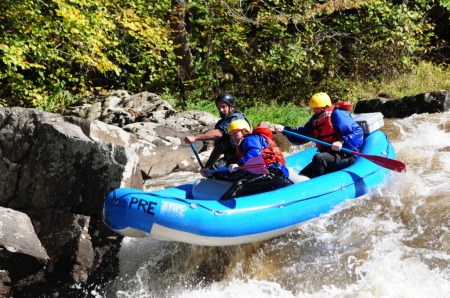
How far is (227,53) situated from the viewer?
11.7 metres

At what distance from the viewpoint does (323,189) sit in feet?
15.5

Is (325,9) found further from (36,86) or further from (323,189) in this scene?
(323,189)

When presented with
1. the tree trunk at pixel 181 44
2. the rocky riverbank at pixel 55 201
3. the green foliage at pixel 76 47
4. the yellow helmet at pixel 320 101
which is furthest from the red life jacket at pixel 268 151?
the tree trunk at pixel 181 44

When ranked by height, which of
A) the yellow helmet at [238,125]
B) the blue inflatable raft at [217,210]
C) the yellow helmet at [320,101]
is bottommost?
the blue inflatable raft at [217,210]

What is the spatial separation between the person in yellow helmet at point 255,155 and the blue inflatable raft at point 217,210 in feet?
0.47

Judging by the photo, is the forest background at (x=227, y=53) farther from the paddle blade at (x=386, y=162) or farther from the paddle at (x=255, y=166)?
the paddle at (x=255, y=166)

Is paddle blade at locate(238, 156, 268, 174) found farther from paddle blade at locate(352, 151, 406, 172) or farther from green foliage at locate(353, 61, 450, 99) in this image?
green foliage at locate(353, 61, 450, 99)

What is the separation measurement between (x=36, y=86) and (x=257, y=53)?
17.2 feet

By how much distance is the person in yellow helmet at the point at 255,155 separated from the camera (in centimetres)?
449

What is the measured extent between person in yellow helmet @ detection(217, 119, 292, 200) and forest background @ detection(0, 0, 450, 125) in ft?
14.5

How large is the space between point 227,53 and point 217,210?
26.4 feet

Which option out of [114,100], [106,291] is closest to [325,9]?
[114,100]

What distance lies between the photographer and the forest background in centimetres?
881

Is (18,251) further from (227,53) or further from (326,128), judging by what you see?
(227,53)
